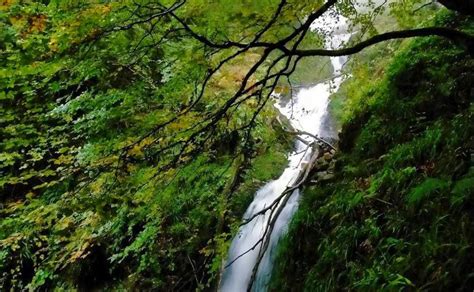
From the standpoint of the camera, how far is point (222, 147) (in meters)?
7.34

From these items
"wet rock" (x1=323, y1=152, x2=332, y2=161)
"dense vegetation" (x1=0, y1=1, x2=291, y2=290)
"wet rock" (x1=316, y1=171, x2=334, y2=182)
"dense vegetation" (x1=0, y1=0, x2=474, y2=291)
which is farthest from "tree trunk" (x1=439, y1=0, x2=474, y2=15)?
"wet rock" (x1=323, y1=152, x2=332, y2=161)

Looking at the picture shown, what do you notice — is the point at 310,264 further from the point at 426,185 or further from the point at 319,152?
the point at 319,152

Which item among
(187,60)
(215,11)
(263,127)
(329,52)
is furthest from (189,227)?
(329,52)

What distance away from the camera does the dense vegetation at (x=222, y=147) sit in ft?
9.97

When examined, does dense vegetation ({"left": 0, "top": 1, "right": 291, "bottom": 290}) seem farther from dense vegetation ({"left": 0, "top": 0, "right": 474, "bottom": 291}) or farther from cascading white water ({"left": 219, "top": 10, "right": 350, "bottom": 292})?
cascading white water ({"left": 219, "top": 10, "right": 350, "bottom": 292})

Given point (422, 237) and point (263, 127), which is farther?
point (263, 127)

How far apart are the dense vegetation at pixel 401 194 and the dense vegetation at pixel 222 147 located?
0.6 inches

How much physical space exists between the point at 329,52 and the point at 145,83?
3602 millimetres

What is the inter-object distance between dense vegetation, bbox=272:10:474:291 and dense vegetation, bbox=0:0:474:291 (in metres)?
0.02

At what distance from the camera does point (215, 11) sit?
366 cm

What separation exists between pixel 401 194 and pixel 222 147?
169 inches

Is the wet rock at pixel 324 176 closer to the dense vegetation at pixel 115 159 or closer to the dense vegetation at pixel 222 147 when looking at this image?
the dense vegetation at pixel 222 147

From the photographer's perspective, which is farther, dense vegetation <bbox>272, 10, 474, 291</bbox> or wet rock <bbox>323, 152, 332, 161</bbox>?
wet rock <bbox>323, 152, 332, 161</bbox>

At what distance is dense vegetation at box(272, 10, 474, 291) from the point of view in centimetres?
271
